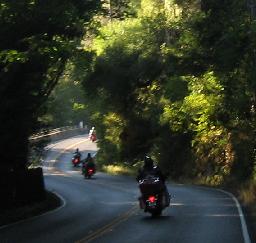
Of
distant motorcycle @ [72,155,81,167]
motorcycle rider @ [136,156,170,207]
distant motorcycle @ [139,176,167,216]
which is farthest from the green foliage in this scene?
distant motorcycle @ [72,155,81,167]

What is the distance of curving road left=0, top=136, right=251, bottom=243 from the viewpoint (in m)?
14.4

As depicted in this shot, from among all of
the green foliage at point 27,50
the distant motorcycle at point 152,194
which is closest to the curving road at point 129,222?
the distant motorcycle at point 152,194

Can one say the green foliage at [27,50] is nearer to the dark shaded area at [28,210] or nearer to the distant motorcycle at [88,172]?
the dark shaded area at [28,210]

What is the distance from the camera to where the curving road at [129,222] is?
1435cm

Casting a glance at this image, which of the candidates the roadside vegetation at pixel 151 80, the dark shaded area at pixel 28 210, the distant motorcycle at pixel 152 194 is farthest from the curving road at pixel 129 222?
the roadside vegetation at pixel 151 80

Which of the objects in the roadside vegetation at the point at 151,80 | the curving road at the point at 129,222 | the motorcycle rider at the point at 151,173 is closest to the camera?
the curving road at the point at 129,222

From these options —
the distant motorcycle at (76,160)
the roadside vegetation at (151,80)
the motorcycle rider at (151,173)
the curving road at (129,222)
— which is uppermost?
the roadside vegetation at (151,80)

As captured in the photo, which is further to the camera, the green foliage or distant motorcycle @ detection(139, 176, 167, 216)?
the green foliage

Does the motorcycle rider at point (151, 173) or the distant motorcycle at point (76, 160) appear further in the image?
the distant motorcycle at point (76, 160)

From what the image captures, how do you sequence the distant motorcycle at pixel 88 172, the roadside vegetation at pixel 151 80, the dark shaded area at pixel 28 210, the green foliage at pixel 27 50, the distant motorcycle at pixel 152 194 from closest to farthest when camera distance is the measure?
the distant motorcycle at pixel 152 194, the green foliage at pixel 27 50, the dark shaded area at pixel 28 210, the roadside vegetation at pixel 151 80, the distant motorcycle at pixel 88 172

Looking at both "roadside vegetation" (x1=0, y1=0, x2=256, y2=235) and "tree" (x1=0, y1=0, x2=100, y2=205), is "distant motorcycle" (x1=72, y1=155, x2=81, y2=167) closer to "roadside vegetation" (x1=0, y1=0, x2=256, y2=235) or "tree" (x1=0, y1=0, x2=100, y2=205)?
"roadside vegetation" (x1=0, y1=0, x2=256, y2=235)

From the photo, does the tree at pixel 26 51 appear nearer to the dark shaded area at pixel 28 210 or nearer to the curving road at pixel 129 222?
the dark shaded area at pixel 28 210

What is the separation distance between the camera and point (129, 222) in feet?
58.0

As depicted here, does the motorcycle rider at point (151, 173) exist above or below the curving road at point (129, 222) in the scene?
above
